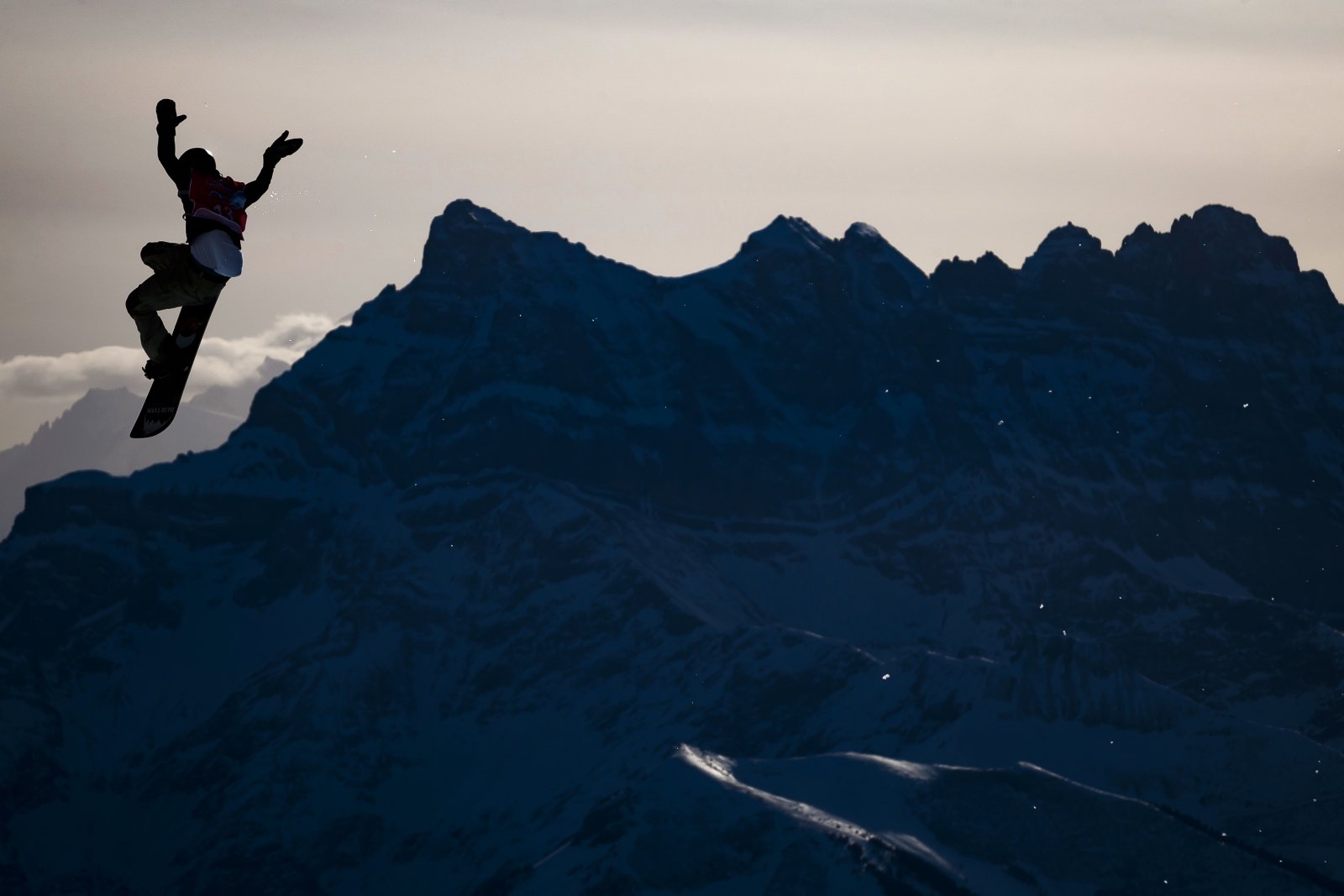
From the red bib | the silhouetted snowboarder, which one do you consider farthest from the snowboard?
the red bib

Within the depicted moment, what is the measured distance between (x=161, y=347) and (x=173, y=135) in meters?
3.63

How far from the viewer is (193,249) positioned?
34.3 m

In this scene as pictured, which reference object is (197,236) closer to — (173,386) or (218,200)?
(218,200)

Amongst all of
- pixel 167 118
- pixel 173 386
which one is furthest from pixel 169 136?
pixel 173 386

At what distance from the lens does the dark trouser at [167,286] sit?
1358 inches

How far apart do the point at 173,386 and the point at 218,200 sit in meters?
3.92

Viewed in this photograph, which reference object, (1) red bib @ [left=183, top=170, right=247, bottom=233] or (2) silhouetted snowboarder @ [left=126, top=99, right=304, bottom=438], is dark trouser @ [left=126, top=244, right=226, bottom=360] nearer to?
(2) silhouetted snowboarder @ [left=126, top=99, right=304, bottom=438]

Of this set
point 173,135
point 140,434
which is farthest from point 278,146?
point 140,434

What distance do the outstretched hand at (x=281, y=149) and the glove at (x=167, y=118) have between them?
1.43 metres

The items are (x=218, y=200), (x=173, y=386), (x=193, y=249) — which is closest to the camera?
(x=193, y=249)

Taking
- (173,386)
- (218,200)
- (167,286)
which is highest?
(218,200)

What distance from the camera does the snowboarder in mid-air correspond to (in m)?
34.5

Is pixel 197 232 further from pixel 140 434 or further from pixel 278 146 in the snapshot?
pixel 140 434

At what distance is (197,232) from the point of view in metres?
34.7
